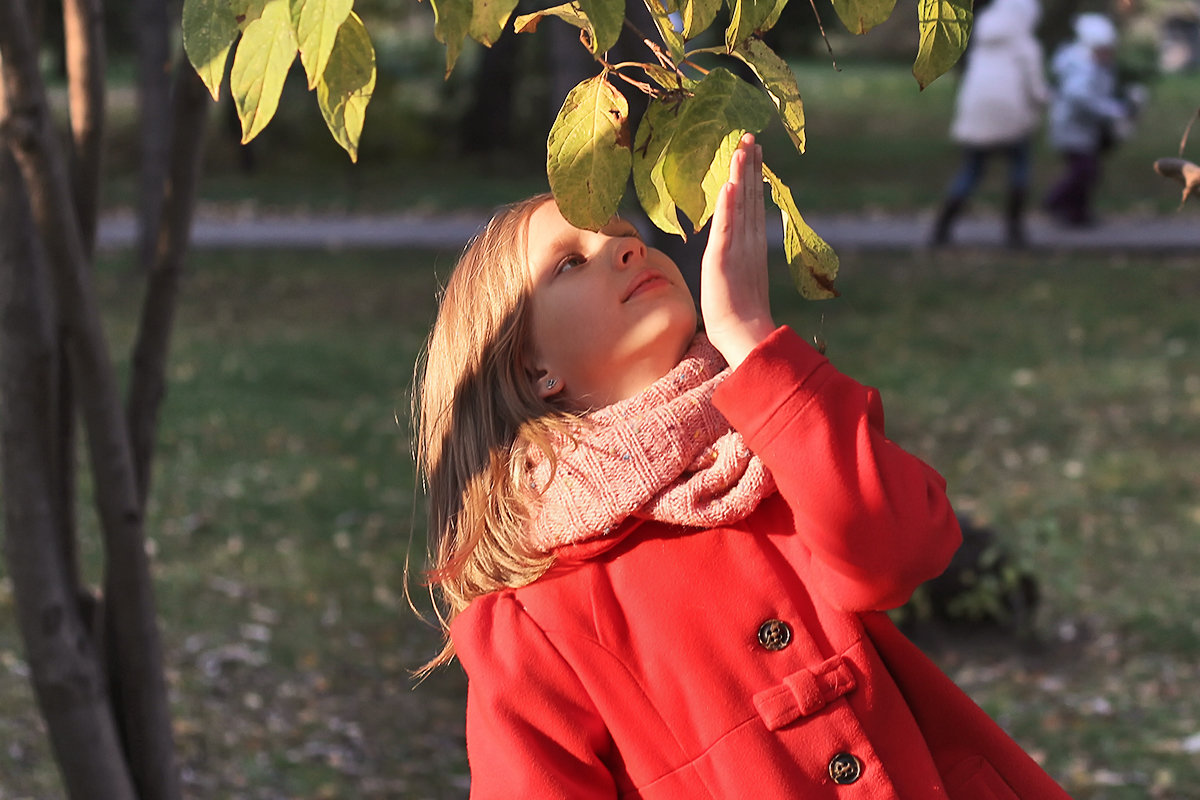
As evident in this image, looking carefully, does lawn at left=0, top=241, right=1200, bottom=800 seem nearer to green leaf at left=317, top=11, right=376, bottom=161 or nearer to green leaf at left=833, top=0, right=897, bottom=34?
green leaf at left=317, top=11, right=376, bottom=161

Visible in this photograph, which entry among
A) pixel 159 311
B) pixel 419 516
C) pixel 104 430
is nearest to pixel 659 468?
pixel 104 430

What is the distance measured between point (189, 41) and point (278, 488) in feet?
17.9

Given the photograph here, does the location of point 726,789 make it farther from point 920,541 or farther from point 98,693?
point 98,693

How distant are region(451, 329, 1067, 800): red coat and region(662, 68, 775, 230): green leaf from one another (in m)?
0.20

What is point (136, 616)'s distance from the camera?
2902 mm

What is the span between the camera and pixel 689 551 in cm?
169

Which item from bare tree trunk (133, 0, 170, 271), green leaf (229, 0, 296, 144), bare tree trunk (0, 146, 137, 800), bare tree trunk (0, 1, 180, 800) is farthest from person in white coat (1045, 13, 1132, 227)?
green leaf (229, 0, 296, 144)

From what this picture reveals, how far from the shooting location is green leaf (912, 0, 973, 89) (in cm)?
145

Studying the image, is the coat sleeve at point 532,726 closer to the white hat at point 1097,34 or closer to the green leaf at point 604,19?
the green leaf at point 604,19

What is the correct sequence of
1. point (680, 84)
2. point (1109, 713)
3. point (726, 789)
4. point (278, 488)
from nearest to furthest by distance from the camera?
point (680, 84) → point (726, 789) → point (1109, 713) → point (278, 488)

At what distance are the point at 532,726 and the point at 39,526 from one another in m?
1.50

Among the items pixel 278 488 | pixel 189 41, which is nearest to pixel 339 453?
pixel 278 488

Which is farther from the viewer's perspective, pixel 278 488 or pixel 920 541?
pixel 278 488

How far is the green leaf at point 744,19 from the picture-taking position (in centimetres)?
141
